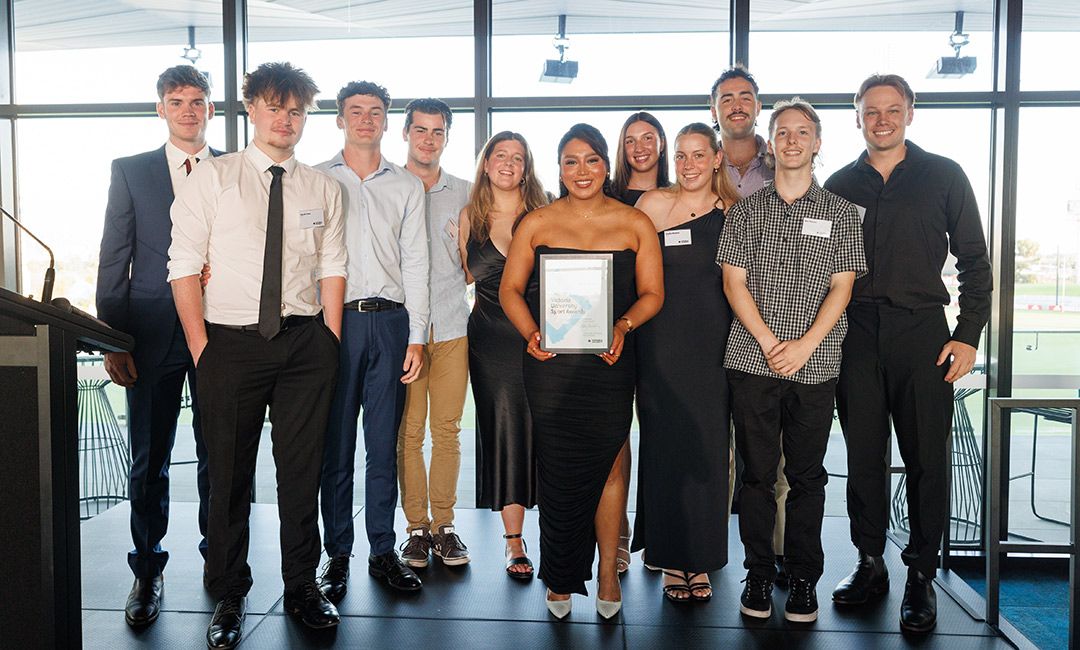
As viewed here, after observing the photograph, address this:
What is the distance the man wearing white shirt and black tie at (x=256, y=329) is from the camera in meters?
2.34

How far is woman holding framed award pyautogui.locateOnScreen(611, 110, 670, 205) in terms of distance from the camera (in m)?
2.86

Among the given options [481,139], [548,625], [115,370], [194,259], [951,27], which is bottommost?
[548,625]

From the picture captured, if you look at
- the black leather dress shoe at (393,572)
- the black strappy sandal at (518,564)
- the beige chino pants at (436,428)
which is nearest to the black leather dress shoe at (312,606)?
the black leather dress shoe at (393,572)

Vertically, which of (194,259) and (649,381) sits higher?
(194,259)

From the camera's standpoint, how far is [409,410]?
3135 mm

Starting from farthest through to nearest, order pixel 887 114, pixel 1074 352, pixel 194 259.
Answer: pixel 1074 352 → pixel 887 114 → pixel 194 259

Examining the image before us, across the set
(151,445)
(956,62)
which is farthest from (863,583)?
(956,62)

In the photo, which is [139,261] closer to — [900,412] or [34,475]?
[34,475]

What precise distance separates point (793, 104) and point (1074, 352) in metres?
3.38

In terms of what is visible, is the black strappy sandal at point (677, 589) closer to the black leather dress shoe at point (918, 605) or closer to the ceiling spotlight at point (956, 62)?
the black leather dress shoe at point (918, 605)

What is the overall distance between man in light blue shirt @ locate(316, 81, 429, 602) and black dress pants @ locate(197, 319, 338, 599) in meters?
0.32

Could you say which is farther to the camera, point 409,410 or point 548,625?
point 409,410

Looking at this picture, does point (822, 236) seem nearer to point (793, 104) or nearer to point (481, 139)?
point (793, 104)

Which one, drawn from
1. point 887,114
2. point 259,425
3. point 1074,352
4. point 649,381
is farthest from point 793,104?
point 1074,352
